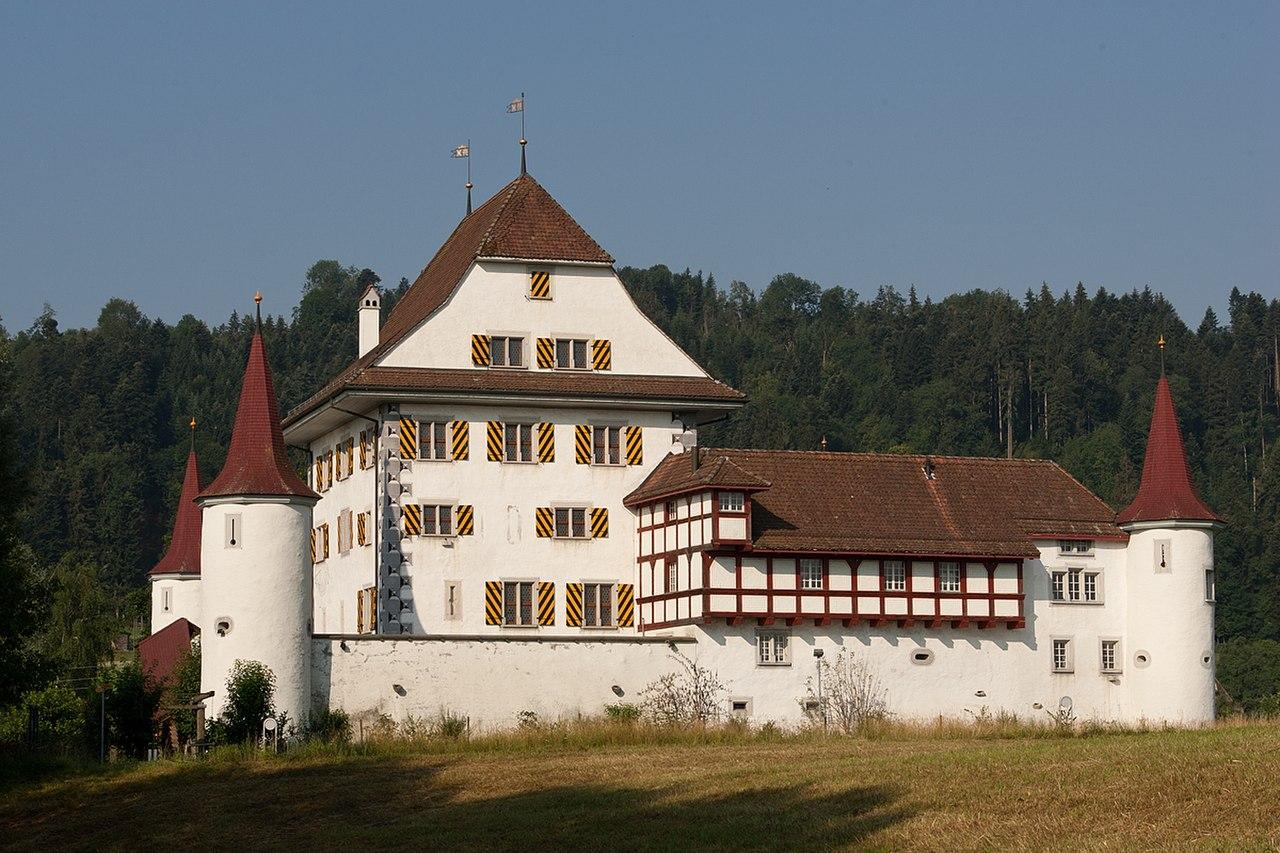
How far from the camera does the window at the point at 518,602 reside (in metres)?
60.6

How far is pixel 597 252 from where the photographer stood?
6347cm

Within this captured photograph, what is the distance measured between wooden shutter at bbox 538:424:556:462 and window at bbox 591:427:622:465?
1036mm

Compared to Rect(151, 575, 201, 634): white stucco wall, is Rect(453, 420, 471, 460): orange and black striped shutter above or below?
above

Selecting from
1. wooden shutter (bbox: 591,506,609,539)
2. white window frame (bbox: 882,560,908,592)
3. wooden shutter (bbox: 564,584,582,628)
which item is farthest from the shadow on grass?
white window frame (bbox: 882,560,908,592)

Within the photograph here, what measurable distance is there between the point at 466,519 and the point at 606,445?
13.5ft

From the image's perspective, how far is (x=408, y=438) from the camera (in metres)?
60.5

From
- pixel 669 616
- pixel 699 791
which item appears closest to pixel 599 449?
pixel 669 616

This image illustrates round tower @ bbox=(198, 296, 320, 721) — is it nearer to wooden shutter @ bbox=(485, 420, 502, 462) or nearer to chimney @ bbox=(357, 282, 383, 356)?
wooden shutter @ bbox=(485, 420, 502, 462)

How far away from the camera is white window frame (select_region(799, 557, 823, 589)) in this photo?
58344mm

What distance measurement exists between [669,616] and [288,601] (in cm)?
1015

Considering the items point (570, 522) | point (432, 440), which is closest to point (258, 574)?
point (432, 440)

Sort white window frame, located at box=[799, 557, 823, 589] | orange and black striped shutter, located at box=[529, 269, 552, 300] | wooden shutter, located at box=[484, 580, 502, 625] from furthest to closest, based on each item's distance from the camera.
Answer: orange and black striped shutter, located at box=[529, 269, 552, 300]
wooden shutter, located at box=[484, 580, 502, 625]
white window frame, located at box=[799, 557, 823, 589]

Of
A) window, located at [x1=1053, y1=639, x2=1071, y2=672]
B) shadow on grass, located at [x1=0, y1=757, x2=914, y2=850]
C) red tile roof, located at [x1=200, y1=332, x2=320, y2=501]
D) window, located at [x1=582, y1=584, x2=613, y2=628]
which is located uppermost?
red tile roof, located at [x1=200, y1=332, x2=320, y2=501]

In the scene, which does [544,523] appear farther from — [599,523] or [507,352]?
[507,352]
